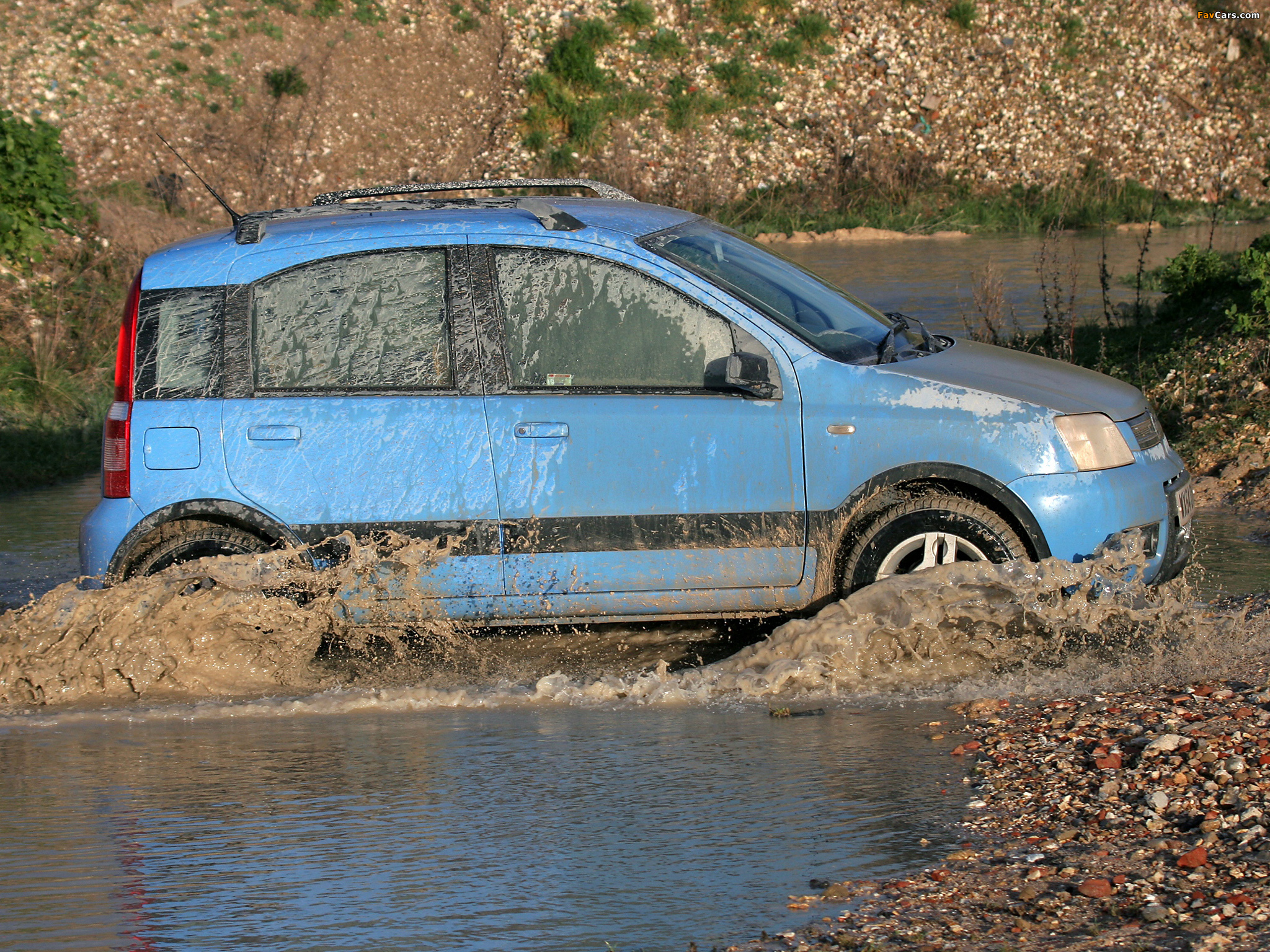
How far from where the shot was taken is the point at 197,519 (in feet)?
18.6

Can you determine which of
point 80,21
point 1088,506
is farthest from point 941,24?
point 1088,506

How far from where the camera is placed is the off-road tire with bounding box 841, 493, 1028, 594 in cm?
536

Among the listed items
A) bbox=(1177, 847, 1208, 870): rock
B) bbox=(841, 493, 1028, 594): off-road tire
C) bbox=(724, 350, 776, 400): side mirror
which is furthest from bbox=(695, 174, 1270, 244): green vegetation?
bbox=(1177, 847, 1208, 870): rock

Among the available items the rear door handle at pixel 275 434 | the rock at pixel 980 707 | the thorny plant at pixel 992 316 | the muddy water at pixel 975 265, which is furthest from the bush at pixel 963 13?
the rock at pixel 980 707

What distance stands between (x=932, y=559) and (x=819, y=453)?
607mm

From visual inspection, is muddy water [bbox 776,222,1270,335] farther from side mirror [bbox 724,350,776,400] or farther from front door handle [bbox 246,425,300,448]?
front door handle [bbox 246,425,300,448]

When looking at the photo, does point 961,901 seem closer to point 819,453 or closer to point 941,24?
point 819,453

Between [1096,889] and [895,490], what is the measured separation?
231 cm

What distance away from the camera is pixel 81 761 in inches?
195

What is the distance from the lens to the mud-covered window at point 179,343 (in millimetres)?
5617

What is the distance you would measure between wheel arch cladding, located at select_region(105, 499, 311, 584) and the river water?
0.61 m

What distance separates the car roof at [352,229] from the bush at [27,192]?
23.8 ft

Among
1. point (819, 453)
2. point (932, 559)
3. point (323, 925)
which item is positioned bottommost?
point (323, 925)

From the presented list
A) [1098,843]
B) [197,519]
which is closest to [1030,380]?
[1098,843]
